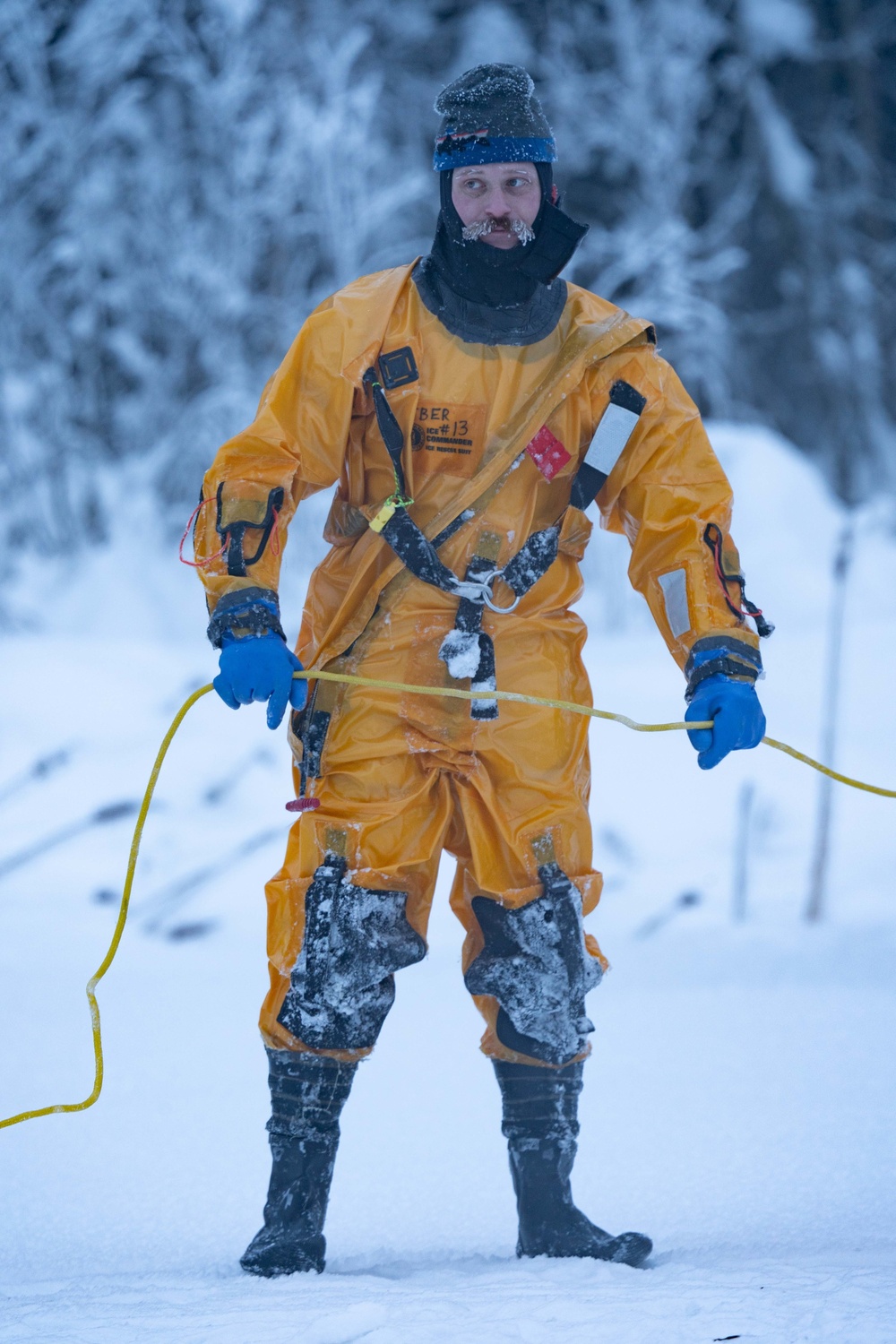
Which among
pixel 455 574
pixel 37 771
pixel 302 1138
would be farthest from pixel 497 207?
pixel 37 771

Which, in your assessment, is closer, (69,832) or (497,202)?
(497,202)

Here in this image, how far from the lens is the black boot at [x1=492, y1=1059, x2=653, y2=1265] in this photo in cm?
175

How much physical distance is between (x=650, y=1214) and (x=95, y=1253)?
0.85 meters

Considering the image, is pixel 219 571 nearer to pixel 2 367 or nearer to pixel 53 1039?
pixel 53 1039

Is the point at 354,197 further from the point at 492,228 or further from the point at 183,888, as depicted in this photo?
the point at 492,228

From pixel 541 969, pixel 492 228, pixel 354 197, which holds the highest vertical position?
pixel 354 197

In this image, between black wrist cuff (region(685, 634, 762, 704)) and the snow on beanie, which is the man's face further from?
black wrist cuff (region(685, 634, 762, 704))

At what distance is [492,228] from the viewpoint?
69.9 inches

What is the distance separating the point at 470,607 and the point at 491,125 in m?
0.68

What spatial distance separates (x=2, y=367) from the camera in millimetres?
8039

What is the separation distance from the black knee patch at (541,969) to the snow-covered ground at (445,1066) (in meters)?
0.30

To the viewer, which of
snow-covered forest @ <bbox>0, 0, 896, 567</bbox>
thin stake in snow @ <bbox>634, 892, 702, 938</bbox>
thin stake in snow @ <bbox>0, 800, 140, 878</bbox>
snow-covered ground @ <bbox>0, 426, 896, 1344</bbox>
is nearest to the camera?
snow-covered ground @ <bbox>0, 426, 896, 1344</bbox>

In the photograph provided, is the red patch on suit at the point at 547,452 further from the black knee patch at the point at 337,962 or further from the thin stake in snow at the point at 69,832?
the thin stake in snow at the point at 69,832

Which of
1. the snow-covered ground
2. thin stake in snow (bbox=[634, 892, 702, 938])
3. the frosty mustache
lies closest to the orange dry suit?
the frosty mustache
